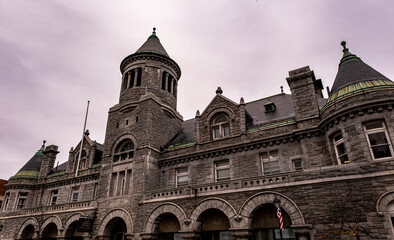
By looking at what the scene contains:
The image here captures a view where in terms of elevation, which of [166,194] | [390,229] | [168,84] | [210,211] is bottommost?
[390,229]

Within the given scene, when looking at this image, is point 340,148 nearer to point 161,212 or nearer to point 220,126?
point 220,126

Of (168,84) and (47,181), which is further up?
(168,84)

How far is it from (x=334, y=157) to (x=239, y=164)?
20.6 ft

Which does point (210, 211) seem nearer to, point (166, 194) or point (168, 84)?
point (166, 194)

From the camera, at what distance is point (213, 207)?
55.8ft

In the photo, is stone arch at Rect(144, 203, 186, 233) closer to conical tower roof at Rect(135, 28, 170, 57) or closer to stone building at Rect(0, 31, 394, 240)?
stone building at Rect(0, 31, 394, 240)

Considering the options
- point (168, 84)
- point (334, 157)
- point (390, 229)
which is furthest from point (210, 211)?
point (168, 84)

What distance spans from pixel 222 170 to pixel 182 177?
364cm

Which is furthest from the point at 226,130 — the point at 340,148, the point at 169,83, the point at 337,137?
the point at 169,83

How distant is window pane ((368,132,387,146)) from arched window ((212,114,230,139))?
995cm

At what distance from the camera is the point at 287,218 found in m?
15.6

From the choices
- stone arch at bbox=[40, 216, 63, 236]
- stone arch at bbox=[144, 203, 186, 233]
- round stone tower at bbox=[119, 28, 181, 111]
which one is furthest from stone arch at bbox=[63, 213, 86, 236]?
round stone tower at bbox=[119, 28, 181, 111]

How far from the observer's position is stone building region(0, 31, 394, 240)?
1382 centimetres

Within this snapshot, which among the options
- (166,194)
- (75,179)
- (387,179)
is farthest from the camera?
(75,179)
